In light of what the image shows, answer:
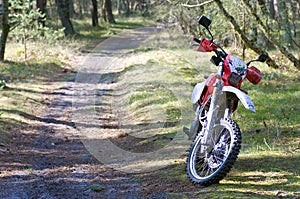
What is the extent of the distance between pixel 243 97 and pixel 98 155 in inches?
146

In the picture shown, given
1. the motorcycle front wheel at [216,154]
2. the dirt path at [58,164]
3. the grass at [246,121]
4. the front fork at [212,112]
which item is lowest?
the dirt path at [58,164]

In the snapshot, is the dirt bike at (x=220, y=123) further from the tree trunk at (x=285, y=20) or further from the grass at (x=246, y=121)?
the tree trunk at (x=285, y=20)

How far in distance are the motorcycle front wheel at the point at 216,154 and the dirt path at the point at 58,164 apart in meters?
0.73

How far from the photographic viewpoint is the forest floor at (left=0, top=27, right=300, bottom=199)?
524cm

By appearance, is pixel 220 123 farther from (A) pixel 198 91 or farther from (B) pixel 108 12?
(B) pixel 108 12

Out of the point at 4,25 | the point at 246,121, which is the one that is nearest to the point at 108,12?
the point at 4,25

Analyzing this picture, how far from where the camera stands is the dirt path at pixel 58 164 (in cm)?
556

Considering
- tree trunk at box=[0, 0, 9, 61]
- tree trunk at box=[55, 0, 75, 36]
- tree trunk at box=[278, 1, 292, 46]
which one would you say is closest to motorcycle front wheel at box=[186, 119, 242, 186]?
tree trunk at box=[278, 1, 292, 46]

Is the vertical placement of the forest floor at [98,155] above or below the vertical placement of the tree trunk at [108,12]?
below

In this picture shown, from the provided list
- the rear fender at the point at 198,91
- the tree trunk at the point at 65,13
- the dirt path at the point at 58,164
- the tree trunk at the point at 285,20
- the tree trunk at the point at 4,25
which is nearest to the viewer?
the dirt path at the point at 58,164

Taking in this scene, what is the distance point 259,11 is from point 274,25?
245cm

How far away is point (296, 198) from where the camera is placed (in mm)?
4422

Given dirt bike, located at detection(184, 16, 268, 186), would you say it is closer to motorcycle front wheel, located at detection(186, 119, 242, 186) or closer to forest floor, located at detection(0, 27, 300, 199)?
motorcycle front wheel, located at detection(186, 119, 242, 186)

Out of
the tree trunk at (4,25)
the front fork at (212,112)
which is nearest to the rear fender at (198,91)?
the front fork at (212,112)
